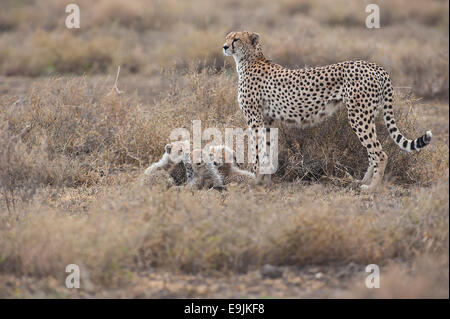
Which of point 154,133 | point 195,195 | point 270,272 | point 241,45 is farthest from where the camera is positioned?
point 154,133

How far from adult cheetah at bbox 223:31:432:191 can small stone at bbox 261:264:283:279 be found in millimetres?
1805

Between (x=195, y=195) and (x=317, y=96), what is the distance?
1.37 metres

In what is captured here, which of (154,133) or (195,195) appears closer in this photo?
(195,195)

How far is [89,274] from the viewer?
381 centimetres

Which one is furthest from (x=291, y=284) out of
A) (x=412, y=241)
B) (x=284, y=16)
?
(x=284, y=16)

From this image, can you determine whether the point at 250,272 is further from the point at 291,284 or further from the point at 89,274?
the point at 89,274

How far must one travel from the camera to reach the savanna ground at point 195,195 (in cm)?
388

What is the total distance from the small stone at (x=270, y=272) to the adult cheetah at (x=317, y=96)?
1805 mm

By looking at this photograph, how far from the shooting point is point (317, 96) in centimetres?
554

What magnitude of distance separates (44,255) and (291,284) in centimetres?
151

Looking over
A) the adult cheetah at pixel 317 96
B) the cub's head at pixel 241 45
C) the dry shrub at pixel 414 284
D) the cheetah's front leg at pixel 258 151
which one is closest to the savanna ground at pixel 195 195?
the dry shrub at pixel 414 284

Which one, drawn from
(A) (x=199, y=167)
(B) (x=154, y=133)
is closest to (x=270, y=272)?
(A) (x=199, y=167)

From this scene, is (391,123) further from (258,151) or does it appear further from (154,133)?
(154,133)

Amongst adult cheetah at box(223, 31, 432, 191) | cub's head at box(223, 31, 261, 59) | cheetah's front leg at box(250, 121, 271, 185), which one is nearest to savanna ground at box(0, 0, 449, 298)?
cheetah's front leg at box(250, 121, 271, 185)
